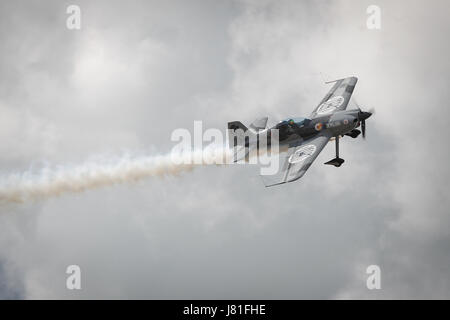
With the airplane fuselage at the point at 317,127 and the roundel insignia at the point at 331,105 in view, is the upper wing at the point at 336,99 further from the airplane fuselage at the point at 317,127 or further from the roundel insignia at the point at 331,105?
the airplane fuselage at the point at 317,127

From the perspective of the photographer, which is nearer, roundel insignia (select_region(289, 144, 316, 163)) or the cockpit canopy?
roundel insignia (select_region(289, 144, 316, 163))

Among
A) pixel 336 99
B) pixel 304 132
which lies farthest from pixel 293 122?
pixel 336 99

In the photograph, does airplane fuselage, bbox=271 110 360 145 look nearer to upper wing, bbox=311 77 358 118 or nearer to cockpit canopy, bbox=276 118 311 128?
cockpit canopy, bbox=276 118 311 128

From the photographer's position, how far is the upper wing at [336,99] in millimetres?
57875

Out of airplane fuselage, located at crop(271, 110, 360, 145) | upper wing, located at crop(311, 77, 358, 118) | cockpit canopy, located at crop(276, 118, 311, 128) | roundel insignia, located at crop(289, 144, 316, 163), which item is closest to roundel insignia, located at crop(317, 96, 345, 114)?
upper wing, located at crop(311, 77, 358, 118)

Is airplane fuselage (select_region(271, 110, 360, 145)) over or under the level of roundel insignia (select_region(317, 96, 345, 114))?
under

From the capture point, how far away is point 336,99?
59.8 m

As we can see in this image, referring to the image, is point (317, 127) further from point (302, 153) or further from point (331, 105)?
point (331, 105)

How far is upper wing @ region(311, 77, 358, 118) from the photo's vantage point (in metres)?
57.9

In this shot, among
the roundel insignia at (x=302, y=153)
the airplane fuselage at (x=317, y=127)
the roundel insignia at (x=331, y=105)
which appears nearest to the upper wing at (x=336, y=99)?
the roundel insignia at (x=331, y=105)

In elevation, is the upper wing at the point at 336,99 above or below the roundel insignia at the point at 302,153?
above

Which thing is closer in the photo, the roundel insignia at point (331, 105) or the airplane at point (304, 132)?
the airplane at point (304, 132)
